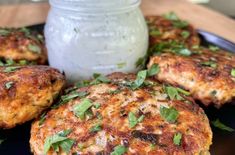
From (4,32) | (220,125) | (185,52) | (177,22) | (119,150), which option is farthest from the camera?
(177,22)

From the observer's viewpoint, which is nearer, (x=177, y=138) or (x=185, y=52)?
(x=177, y=138)

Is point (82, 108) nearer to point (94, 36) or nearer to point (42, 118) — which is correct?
point (42, 118)

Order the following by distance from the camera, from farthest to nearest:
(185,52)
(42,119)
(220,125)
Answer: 1. (185,52)
2. (220,125)
3. (42,119)

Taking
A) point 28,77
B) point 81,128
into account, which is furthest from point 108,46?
point 81,128

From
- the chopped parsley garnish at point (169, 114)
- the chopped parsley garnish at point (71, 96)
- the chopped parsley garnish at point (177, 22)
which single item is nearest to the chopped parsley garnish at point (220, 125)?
the chopped parsley garnish at point (169, 114)

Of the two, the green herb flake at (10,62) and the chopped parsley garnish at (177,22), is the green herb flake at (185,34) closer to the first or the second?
the chopped parsley garnish at (177,22)

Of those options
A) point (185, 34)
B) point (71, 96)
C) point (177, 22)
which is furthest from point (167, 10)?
point (71, 96)

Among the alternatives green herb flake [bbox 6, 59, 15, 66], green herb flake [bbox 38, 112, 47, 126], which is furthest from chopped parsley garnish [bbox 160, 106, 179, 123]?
green herb flake [bbox 6, 59, 15, 66]
